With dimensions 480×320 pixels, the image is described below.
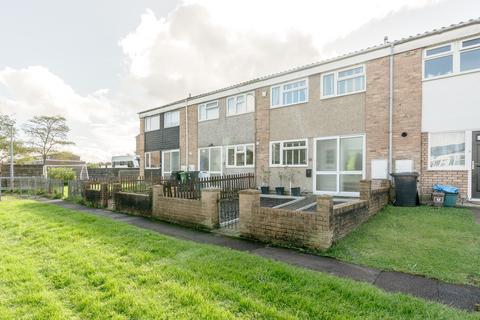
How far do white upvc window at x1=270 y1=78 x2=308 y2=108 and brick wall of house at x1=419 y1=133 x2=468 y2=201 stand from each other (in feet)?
16.1

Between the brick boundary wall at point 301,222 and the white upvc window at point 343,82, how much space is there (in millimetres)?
5523

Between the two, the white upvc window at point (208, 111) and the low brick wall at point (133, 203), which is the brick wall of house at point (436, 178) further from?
the white upvc window at point (208, 111)

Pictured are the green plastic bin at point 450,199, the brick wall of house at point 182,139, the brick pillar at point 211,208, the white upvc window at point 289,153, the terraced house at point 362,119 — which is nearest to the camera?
the brick pillar at point 211,208

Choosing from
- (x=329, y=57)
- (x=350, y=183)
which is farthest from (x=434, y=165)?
(x=329, y=57)

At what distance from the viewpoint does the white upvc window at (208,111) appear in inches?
596

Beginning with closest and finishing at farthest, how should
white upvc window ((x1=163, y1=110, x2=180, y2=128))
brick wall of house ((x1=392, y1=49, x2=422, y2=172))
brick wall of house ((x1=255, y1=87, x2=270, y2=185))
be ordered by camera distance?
brick wall of house ((x1=392, y1=49, x2=422, y2=172)), brick wall of house ((x1=255, y1=87, x2=270, y2=185)), white upvc window ((x1=163, y1=110, x2=180, y2=128))

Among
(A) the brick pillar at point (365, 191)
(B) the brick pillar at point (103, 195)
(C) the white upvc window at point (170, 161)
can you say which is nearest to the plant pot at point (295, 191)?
(A) the brick pillar at point (365, 191)

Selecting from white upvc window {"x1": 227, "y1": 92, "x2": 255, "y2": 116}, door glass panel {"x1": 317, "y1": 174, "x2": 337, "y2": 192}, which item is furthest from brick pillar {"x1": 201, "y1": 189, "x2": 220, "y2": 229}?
white upvc window {"x1": 227, "y1": 92, "x2": 255, "y2": 116}

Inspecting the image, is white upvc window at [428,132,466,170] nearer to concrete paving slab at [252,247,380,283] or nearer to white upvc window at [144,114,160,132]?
concrete paving slab at [252,247,380,283]

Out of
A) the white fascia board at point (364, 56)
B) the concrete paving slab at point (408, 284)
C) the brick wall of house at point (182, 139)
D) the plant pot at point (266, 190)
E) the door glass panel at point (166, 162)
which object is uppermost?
the white fascia board at point (364, 56)

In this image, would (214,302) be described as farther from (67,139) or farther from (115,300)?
(67,139)

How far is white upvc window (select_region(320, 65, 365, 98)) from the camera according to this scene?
9.99 m

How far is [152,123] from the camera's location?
64.6 feet

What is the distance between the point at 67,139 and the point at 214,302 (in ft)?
141
